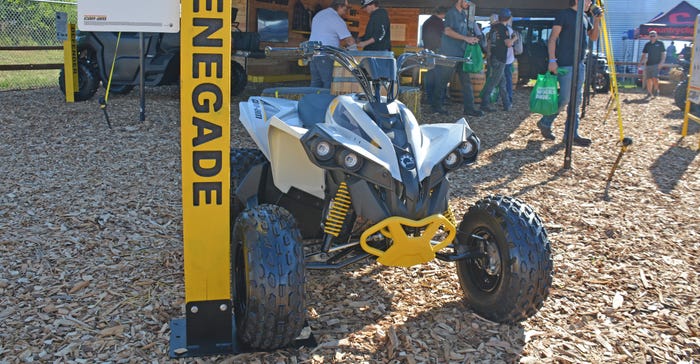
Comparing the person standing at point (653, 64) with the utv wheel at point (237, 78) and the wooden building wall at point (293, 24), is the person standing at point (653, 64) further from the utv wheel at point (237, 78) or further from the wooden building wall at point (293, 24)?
the utv wheel at point (237, 78)

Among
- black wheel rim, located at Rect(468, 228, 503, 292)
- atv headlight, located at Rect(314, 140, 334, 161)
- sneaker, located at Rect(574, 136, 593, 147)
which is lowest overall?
black wheel rim, located at Rect(468, 228, 503, 292)

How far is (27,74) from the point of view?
45.3 ft

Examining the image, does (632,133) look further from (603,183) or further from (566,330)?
(566,330)

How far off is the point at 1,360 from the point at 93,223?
1837mm

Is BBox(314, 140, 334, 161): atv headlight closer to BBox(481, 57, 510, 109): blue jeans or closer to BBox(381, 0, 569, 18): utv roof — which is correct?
BBox(481, 57, 510, 109): blue jeans

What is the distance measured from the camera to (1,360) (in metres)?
2.73

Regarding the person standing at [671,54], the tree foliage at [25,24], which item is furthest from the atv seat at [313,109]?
the person standing at [671,54]

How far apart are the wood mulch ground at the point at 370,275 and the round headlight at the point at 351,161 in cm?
79

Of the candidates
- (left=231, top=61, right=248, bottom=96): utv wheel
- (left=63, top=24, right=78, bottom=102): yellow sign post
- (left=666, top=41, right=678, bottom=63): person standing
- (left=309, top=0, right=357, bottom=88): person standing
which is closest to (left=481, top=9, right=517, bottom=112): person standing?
(left=309, top=0, right=357, bottom=88): person standing

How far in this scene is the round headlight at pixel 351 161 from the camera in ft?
9.32

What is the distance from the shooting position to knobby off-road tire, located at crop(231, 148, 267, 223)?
3945 mm

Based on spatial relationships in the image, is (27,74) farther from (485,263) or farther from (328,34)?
(485,263)

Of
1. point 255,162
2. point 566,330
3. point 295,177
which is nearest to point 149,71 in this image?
point 255,162

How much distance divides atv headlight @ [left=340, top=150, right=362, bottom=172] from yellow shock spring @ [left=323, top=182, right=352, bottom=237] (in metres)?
0.17
